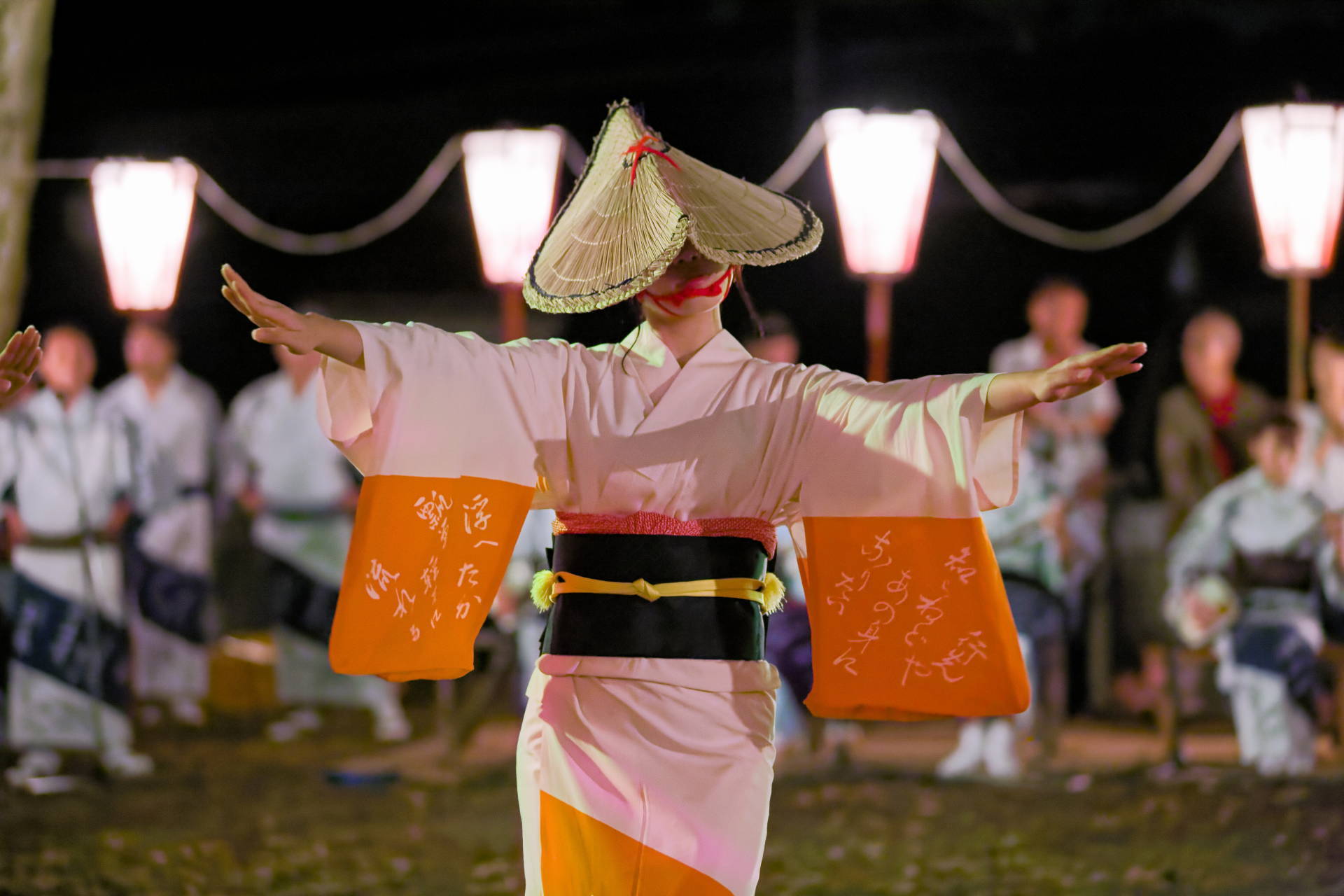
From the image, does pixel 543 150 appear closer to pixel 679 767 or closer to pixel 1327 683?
pixel 1327 683

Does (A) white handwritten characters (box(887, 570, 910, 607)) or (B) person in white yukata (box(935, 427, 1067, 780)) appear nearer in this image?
(A) white handwritten characters (box(887, 570, 910, 607))

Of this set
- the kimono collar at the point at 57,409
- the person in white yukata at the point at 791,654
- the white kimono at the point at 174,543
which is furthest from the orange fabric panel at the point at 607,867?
the white kimono at the point at 174,543

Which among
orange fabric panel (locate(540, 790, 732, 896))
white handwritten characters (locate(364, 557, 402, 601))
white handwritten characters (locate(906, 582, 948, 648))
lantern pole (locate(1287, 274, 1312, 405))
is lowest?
orange fabric panel (locate(540, 790, 732, 896))

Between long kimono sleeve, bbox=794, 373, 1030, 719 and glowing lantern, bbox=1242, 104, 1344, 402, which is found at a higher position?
glowing lantern, bbox=1242, 104, 1344, 402

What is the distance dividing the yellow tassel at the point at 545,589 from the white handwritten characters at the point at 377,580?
0.86ft

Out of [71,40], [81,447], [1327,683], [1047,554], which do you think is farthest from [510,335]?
[71,40]

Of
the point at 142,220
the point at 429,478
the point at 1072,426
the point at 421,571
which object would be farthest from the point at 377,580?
the point at 1072,426

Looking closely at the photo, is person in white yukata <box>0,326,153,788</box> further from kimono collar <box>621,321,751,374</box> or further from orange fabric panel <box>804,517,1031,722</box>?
orange fabric panel <box>804,517,1031,722</box>

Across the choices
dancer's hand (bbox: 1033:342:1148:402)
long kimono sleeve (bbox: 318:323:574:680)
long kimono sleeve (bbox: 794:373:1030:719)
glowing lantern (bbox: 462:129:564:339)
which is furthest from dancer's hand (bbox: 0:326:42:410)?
glowing lantern (bbox: 462:129:564:339)

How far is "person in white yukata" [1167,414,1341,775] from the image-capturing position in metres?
6.28

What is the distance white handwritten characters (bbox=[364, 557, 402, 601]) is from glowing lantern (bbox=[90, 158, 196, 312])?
480 cm

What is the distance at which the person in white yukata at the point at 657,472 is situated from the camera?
2.46 meters

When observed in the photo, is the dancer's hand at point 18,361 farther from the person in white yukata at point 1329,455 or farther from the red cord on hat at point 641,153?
the person in white yukata at point 1329,455

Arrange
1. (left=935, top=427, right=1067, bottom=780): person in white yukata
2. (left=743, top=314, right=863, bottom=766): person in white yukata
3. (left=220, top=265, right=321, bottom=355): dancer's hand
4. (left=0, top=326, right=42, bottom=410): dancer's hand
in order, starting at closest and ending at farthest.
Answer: (left=220, top=265, right=321, bottom=355): dancer's hand < (left=0, top=326, right=42, bottom=410): dancer's hand < (left=743, top=314, right=863, bottom=766): person in white yukata < (left=935, top=427, right=1067, bottom=780): person in white yukata
